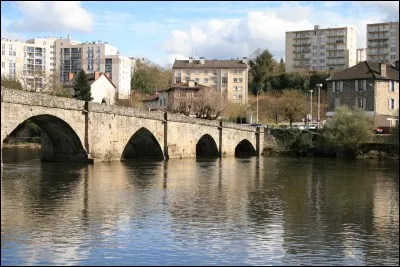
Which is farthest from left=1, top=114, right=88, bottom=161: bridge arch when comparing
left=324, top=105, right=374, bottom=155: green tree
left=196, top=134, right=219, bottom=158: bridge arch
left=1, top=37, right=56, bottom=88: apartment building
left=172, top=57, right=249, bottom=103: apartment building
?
left=1, top=37, right=56, bottom=88: apartment building

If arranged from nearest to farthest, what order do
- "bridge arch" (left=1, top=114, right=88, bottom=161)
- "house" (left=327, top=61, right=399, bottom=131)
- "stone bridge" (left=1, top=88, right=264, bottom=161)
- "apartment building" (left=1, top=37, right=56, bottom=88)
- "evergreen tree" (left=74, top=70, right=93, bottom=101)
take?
"stone bridge" (left=1, top=88, right=264, bottom=161) < "bridge arch" (left=1, top=114, right=88, bottom=161) < "evergreen tree" (left=74, top=70, right=93, bottom=101) < "house" (left=327, top=61, right=399, bottom=131) < "apartment building" (left=1, top=37, right=56, bottom=88)

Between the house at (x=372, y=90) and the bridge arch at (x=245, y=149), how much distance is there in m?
16.0

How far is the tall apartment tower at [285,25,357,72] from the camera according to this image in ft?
482

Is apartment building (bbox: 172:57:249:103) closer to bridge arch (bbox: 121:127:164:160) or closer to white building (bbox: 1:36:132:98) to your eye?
white building (bbox: 1:36:132:98)

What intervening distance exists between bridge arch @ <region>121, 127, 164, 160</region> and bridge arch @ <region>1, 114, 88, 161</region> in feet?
31.4

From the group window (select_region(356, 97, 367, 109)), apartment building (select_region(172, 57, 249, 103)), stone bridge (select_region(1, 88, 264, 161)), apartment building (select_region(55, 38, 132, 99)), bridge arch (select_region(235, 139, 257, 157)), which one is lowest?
bridge arch (select_region(235, 139, 257, 157))

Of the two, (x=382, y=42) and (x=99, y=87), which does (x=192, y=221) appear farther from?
(x=382, y=42)

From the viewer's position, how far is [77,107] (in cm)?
4444

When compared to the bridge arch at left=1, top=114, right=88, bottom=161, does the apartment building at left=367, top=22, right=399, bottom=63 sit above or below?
above

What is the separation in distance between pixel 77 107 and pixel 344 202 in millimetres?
23315

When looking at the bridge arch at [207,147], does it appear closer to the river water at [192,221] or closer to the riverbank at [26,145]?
the riverbank at [26,145]

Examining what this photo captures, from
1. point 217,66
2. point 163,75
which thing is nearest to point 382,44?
point 217,66


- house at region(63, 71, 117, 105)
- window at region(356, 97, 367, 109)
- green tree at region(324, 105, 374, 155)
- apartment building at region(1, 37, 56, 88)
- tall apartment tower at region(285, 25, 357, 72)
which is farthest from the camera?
apartment building at region(1, 37, 56, 88)

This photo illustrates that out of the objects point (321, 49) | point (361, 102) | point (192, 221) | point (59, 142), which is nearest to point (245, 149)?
point (361, 102)
